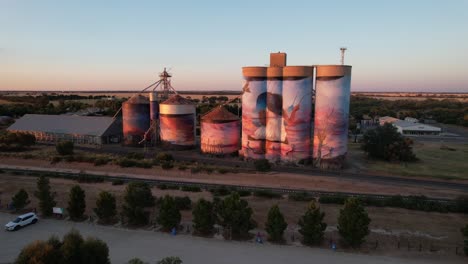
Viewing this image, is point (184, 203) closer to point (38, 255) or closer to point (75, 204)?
point (75, 204)

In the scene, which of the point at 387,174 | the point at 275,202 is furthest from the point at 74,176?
the point at 387,174

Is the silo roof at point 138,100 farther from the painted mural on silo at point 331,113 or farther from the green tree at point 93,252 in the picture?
the green tree at point 93,252

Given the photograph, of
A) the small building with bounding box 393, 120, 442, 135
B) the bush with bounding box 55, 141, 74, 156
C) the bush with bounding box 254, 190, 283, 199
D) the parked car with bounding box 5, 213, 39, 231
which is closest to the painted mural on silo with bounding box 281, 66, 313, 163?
the bush with bounding box 254, 190, 283, 199

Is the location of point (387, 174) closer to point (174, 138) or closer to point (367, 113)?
point (174, 138)

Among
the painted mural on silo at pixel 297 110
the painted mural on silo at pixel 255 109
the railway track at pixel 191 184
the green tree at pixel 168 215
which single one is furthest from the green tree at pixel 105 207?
the painted mural on silo at pixel 297 110

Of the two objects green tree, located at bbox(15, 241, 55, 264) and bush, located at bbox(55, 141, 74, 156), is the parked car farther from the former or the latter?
bush, located at bbox(55, 141, 74, 156)

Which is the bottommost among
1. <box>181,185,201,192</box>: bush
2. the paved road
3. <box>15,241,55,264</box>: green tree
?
the paved road

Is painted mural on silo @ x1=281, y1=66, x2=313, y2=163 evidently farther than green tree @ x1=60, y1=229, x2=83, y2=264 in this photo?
Yes
